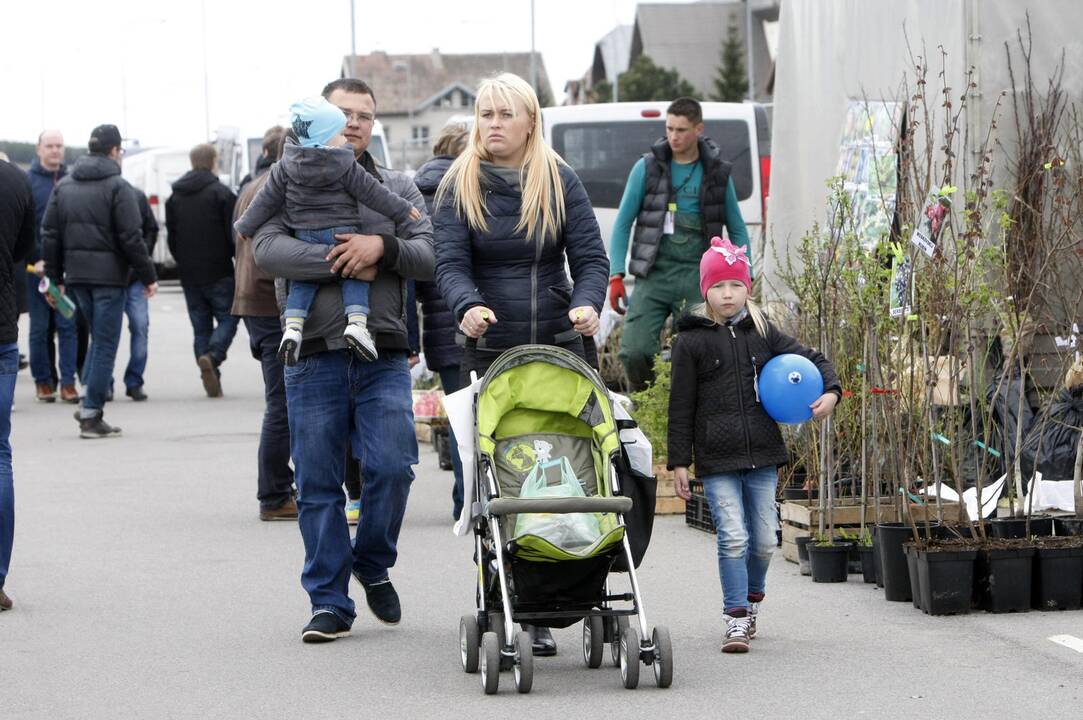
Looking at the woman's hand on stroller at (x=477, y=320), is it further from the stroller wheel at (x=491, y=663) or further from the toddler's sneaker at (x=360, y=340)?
the stroller wheel at (x=491, y=663)

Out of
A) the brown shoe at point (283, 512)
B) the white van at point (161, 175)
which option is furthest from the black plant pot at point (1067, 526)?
the white van at point (161, 175)

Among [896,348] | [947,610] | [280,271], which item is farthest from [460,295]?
[896,348]

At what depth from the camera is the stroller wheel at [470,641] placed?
661 centimetres

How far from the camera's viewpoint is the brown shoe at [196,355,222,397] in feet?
59.1

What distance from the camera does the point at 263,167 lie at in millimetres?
11695

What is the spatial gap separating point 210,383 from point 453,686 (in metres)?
A: 12.2

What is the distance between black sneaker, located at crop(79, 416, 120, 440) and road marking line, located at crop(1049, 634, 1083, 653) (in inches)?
375

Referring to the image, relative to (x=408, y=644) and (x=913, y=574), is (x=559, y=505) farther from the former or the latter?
(x=913, y=574)

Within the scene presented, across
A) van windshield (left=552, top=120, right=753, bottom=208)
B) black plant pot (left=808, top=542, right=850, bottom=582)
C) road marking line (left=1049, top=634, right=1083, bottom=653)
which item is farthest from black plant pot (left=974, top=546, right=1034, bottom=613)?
van windshield (left=552, top=120, right=753, bottom=208)

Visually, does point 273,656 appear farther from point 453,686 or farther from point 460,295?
point 460,295

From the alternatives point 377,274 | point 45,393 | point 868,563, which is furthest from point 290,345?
point 45,393

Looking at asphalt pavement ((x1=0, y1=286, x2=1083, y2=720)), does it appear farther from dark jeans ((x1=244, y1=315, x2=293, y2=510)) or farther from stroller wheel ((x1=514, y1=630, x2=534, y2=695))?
dark jeans ((x1=244, y1=315, x2=293, y2=510))

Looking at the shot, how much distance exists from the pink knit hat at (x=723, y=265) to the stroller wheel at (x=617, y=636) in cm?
136

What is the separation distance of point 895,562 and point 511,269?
221 cm
